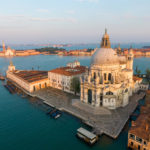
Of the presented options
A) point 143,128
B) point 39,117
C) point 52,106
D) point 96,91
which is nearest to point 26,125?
point 39,117

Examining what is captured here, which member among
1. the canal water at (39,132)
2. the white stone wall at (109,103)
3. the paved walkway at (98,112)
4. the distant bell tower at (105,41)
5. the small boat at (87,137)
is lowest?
the canal water at (39,132)

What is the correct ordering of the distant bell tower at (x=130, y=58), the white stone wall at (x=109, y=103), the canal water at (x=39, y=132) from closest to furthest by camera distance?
the canal water at (x=39, y=132), the white stone wall at (x=109, y=103), the distant bell tower at (x=130, y=58)

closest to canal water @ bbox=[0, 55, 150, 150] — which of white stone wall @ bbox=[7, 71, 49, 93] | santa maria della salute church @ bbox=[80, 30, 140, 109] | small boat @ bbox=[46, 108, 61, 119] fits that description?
small boat @ bbox=[46, 108, 61, 119]

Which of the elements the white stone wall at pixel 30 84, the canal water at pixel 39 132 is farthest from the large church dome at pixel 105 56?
the white stone wall at pixel 30 84

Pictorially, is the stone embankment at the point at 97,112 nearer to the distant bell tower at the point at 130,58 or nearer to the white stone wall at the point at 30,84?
the white stone wall at the point at 30,84

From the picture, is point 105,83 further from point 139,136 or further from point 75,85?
point 139,136

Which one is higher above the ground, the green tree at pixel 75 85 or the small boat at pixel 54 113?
the green tree at pixel 75 85
